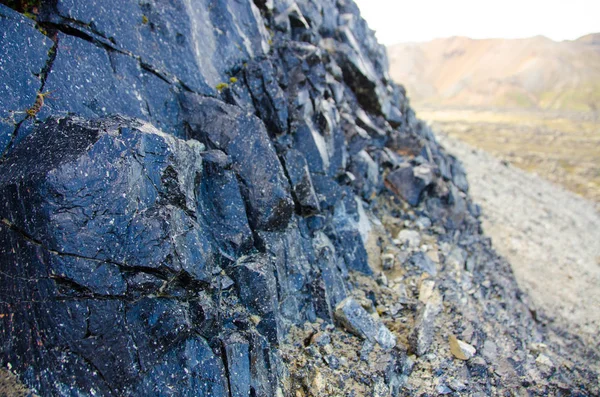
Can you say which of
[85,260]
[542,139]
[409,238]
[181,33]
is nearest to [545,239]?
[409,238]

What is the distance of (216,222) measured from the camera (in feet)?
28.7

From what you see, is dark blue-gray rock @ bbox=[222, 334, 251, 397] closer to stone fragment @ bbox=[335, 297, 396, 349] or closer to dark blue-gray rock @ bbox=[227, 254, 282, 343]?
dark blue-gray rock @ bbox=[227, 254, 282, 343]

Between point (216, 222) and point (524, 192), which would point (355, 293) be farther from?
point (524, 192)

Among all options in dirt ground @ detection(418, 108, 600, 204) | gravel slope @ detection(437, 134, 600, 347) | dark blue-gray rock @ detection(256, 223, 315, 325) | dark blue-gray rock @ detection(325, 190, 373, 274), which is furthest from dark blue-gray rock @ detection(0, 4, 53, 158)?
dirt ground @ detection(418, 108, 600, 204)

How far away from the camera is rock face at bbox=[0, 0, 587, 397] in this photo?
6.32 meters

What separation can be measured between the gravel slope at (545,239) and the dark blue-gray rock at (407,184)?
29.1ft

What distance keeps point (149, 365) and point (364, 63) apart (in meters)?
18.2

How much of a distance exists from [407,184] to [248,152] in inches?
379

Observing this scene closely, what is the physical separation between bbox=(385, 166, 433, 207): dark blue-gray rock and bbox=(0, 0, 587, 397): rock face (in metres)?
2.68

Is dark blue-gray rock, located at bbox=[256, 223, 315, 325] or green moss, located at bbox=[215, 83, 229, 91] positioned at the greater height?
green moss, located at bbox=[215, 83, 229, 91]

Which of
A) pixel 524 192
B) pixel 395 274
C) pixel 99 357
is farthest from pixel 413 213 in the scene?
pixel 524 192

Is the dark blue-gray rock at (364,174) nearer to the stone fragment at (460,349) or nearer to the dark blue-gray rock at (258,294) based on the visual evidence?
the stone fragment at (460,349)

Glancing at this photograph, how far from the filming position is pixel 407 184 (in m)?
16.7

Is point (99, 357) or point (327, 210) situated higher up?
point (327, 210)
